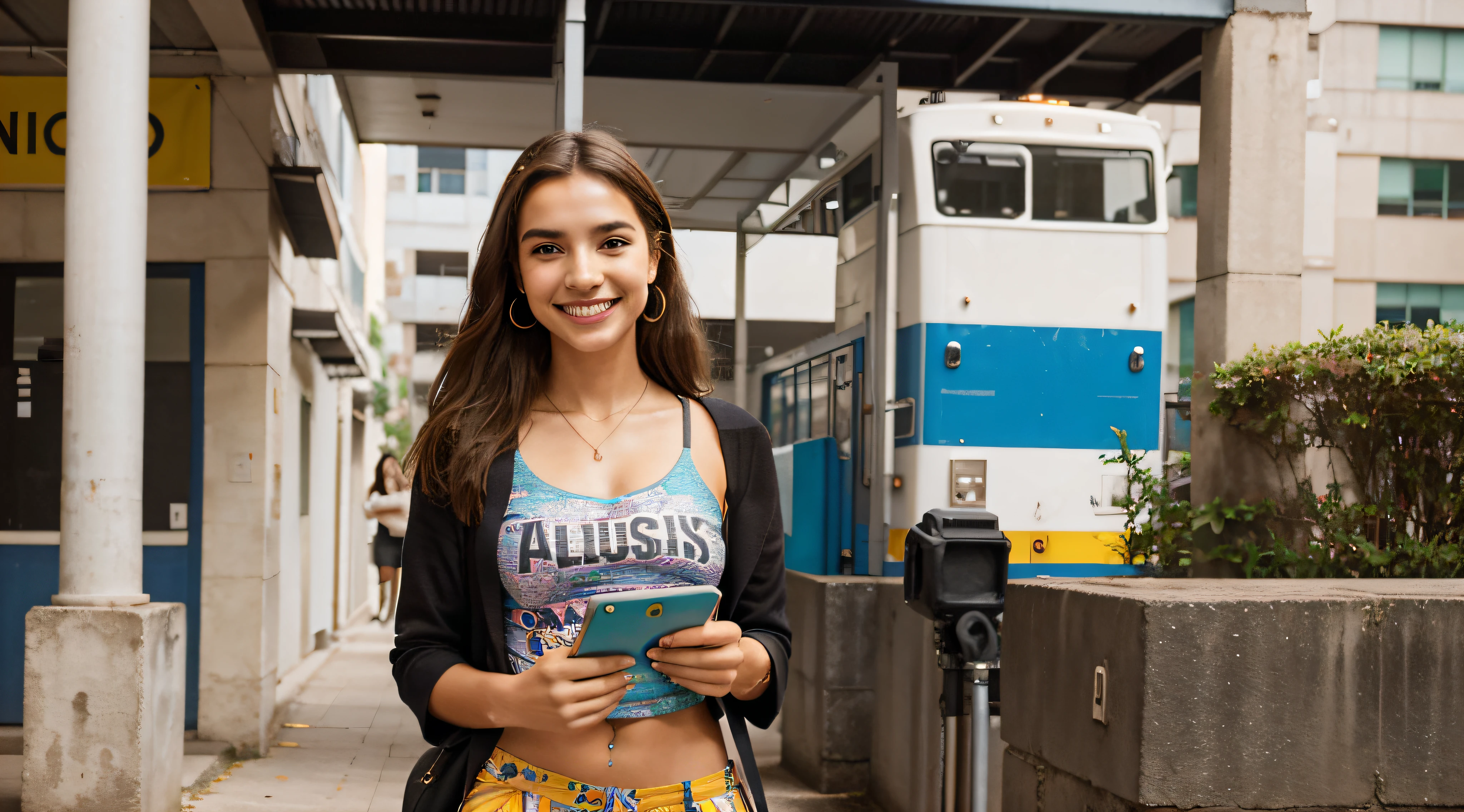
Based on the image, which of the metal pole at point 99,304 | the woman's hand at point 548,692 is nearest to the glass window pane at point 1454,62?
the metal pole at point 99,304

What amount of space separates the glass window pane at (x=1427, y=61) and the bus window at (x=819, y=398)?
2933 centimetres

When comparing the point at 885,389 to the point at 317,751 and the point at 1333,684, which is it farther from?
the point at 1333,684

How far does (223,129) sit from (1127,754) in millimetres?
6792

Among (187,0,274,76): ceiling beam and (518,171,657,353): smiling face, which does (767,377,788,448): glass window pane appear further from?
(518,171,657,353): smiling face

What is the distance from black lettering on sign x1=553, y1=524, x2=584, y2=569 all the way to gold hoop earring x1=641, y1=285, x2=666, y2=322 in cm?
42

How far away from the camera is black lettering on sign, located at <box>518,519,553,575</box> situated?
185 centimetres

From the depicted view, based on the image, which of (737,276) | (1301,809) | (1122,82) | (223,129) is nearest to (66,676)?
(223,129)

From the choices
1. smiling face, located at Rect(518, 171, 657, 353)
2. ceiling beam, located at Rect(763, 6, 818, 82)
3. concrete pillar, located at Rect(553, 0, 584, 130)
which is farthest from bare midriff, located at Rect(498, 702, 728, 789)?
ceiling beam, located at Rect(763, 6, 818, 82)

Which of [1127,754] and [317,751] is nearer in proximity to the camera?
[1127,754]

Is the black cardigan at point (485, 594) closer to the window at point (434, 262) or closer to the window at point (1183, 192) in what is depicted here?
the window at point (1183, 192)

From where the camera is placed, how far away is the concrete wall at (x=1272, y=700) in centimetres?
322

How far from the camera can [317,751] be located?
830 cm

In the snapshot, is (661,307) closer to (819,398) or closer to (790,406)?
(819,398)

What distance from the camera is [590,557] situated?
184cm
